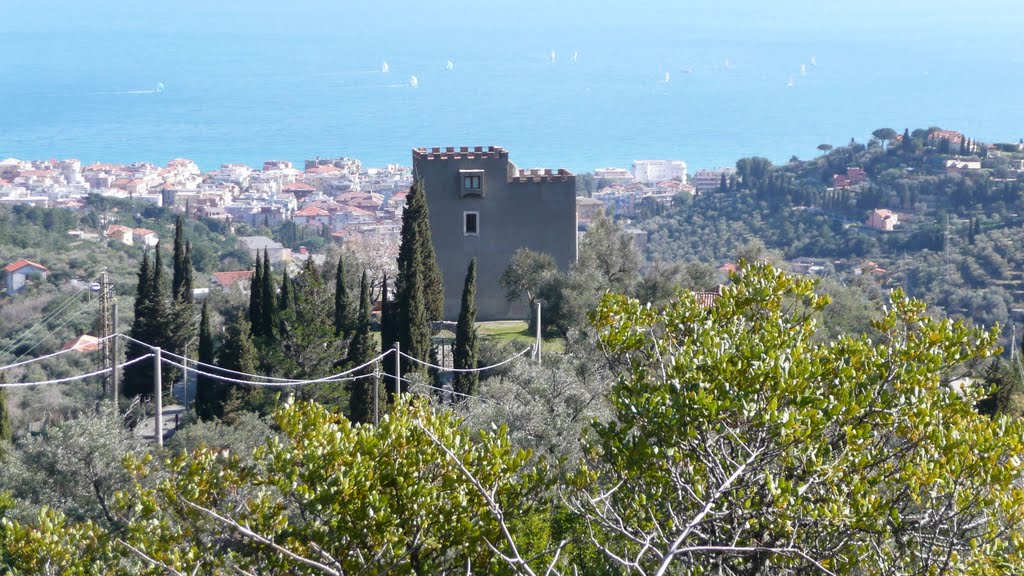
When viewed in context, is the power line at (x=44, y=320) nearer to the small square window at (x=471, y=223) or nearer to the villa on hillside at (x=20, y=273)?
the villa on hillside at (x=20, y=273)

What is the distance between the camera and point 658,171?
9188 centimetres

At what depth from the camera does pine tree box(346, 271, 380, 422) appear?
16.1m

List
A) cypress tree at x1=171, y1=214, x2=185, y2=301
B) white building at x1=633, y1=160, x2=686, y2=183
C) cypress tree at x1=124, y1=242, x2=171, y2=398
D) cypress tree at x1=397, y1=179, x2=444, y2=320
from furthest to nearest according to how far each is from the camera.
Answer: white building at x1=633, y1=160, x2=686, y2=183, cypress tree at x1=171, y1=214, x2=185, y2=301, cypress tree at x1=124, y1=242, x2=171, y2=398, cypress tree at x1=397, y1=179, x2=444, y2=320

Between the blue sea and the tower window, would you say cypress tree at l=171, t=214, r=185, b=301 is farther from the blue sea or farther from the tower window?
the blue sea

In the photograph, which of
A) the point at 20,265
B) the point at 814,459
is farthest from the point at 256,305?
the point at 20,265

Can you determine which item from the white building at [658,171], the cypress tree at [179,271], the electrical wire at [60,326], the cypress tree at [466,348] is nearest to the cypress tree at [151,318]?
the cypress tree at [179,271]

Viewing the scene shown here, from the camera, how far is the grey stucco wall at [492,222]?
26172 millimetres

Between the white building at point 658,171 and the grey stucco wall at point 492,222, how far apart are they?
65366 mm

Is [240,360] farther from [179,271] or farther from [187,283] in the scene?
[179,271]

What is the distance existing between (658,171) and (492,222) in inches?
2644

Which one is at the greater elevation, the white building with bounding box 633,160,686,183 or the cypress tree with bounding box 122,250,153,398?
the white building with bounding box 633,160,686,183

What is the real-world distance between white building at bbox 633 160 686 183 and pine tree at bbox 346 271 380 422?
240 ft

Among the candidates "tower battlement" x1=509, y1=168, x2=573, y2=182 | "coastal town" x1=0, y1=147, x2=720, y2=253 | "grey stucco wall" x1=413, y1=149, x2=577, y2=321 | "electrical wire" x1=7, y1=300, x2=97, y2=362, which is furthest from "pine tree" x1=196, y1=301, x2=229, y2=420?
"coastal town" x1=0, y1=147, x2=720, y2=253

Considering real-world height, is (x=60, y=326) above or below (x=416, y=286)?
below
